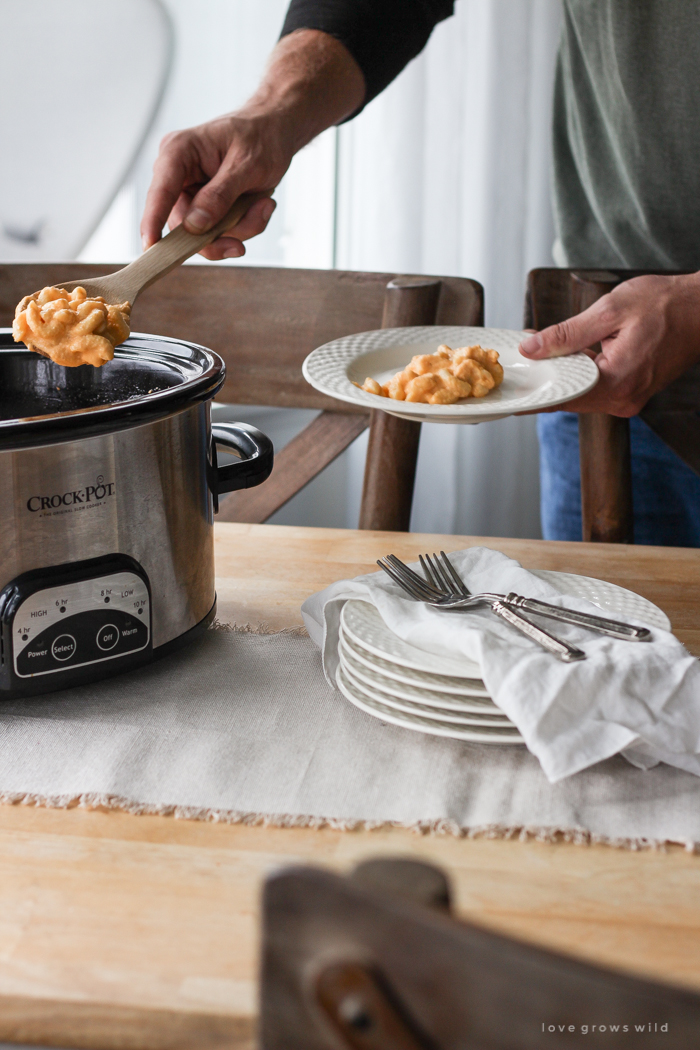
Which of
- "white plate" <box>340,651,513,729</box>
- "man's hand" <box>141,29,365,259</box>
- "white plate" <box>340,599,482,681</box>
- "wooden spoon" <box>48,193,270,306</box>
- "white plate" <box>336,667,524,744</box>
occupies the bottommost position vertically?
"white plate" <box>336,667,524,744</box>

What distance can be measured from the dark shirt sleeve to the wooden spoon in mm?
481

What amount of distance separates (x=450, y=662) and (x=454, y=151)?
1.84m

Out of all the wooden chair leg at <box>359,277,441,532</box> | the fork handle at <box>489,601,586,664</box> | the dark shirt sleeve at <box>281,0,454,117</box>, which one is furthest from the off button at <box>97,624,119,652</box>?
the dark shirt sleeve at <box>281,0,454,117</box>

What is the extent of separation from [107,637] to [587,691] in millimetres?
387

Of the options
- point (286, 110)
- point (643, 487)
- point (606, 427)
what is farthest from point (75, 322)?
point (643, 487)

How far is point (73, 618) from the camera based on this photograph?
74 cm

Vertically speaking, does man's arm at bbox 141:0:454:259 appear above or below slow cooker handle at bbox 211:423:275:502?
above

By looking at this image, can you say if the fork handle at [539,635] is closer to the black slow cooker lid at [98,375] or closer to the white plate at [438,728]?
the white plate at [438,728]

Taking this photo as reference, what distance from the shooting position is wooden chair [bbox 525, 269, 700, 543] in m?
1.38

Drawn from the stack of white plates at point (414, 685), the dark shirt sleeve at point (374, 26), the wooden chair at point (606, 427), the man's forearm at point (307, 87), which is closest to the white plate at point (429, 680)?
the stack of white plates at point (414, 685)

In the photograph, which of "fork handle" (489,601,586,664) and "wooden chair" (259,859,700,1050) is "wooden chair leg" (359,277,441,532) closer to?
"fork handle" (489,601,586,664)

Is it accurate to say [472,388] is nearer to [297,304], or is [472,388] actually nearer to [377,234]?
[297,304]

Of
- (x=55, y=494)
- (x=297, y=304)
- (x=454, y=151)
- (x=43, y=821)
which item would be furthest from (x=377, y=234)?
(x=43, y=821)

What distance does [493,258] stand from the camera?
2.30 meters
